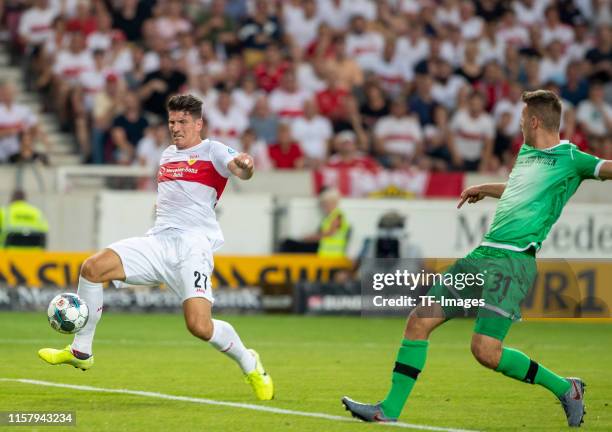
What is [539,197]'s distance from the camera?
8.48m

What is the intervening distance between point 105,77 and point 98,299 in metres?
12.0

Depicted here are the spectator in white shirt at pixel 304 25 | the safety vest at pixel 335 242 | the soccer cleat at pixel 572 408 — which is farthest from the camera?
the spectator in white shirt at pixel 304 25

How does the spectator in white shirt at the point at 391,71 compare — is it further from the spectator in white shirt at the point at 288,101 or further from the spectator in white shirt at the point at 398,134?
the spectator in white shirt at the point at 288,101

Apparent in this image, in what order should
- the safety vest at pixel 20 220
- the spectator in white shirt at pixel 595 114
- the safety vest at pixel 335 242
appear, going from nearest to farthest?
the safety vest at pixel 20 220, the safety vest at pixel 335 242, the spectator in white shirt at pixel 595 114

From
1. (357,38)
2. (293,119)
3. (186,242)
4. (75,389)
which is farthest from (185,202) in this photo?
(357,38)

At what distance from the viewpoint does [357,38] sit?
23.5 meters

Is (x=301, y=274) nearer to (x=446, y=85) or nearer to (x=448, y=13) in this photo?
(x=446, y=85)

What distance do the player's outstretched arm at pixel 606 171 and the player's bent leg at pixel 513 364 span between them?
3.41 feet

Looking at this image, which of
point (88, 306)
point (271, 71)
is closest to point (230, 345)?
point (88, 306)

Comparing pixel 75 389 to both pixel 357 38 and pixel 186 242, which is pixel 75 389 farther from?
pixel 357 38

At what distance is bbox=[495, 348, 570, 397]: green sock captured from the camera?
837 centimetres

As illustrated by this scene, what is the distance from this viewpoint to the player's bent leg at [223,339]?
958 centimetres

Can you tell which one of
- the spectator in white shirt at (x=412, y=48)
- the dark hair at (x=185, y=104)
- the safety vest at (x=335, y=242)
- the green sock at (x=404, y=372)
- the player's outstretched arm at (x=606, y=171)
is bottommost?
the safety vest at (x=335, y=242)

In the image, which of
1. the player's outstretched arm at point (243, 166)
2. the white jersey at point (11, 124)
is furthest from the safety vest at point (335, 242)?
the player's outstretched arm at point (243, 166)
